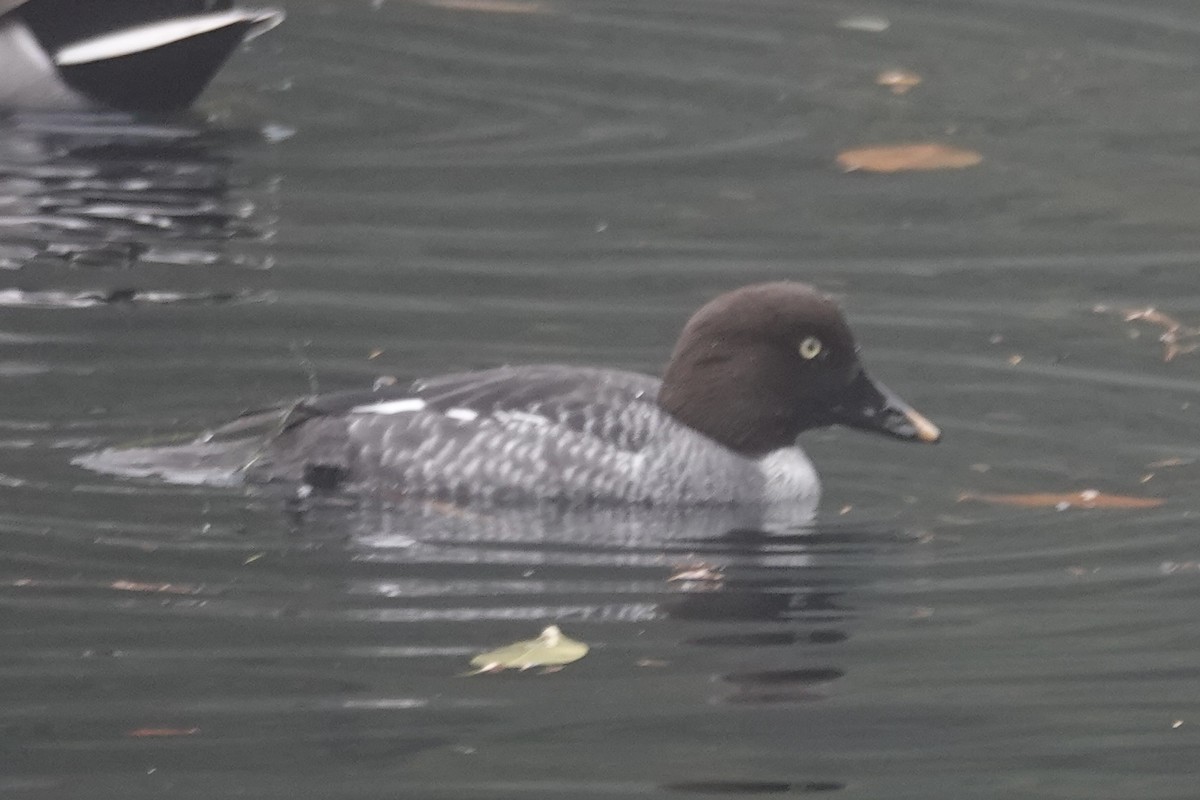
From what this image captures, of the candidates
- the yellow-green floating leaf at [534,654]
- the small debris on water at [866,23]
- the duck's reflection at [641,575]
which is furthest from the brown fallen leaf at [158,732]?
the small debris on water at [866,23]

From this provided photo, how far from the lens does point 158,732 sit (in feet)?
20.2

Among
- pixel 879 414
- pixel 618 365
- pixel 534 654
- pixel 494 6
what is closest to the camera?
pixel 534 654

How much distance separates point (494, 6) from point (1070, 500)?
8.23m

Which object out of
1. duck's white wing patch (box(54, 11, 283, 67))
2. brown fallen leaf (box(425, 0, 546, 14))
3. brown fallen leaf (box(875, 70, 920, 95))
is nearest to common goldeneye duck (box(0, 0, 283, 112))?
duck's white wing patch (box(54, 11, 283, 67))

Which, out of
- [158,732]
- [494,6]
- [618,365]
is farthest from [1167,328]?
[494,6]

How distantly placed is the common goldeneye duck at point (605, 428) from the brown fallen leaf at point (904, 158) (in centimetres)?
404

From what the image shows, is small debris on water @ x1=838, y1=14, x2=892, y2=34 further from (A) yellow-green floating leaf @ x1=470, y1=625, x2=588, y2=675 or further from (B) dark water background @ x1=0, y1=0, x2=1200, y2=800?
(A) yellow-green floating leaf @ x1=470, y1=625, x2=588, y2=675

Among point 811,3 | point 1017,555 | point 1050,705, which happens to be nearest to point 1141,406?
point 1017,555

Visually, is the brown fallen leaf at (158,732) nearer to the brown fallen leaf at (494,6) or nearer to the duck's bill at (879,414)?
the duck's bill at (879,414)

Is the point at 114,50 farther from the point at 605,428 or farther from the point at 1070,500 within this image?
the point at 1070,500

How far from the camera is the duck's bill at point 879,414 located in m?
8.30

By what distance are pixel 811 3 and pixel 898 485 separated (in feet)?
25.8

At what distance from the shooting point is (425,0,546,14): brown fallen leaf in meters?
15.6

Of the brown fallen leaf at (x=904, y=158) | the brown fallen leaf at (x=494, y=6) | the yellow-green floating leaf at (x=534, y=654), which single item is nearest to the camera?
the yellow-green floating leaf at (x=534, y=654)
